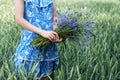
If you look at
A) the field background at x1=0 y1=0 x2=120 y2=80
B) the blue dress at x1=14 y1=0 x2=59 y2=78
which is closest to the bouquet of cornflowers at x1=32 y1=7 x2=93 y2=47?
the blue dress at x1=14 y1=0 x2=59 y2=78

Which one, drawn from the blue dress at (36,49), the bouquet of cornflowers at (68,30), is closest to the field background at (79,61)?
Answer: the blue dress at (36,49)

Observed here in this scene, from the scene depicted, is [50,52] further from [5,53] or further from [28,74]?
[5,53]

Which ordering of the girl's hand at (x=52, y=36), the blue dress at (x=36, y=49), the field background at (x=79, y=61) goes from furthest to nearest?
the field background at (x=79, y=61) < the blue dress at (x=36, y=49) < the girl's hand at (x=52, y=36)

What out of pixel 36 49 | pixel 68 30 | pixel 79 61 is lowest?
pixel 79 61

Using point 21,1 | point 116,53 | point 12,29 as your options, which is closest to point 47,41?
point 21,1

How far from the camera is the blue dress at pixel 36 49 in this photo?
2.36 meters

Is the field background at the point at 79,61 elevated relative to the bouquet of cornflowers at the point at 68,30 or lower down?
lower down

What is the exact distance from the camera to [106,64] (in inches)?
119

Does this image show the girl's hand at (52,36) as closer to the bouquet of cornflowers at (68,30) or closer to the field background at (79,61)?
the bouquet of cornflowers at (68,30)

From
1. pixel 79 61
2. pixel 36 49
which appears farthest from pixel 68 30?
pixel 79 61

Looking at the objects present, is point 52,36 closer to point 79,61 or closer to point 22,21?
point 22,21

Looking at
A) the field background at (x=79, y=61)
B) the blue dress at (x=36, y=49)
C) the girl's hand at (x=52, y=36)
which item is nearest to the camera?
the girl's hand at (x=52, y=36)

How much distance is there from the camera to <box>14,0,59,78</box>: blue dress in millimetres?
2361

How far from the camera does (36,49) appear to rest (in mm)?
2426
